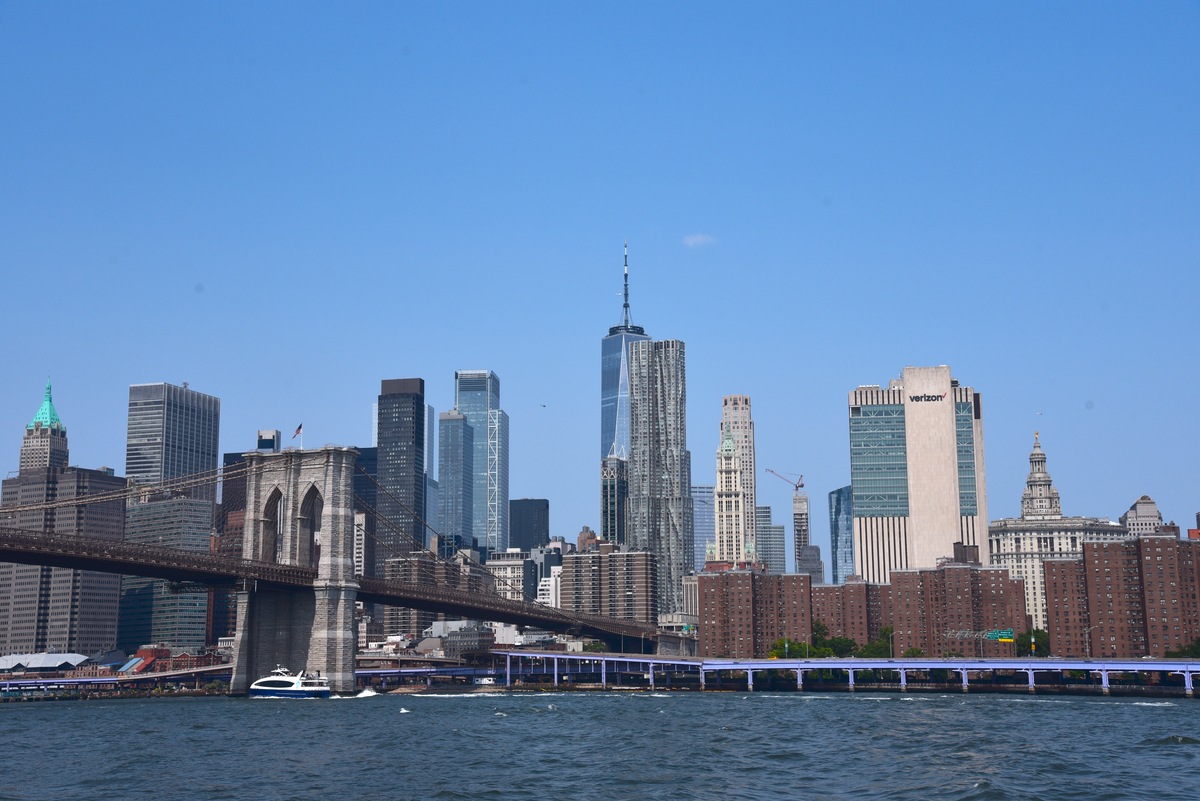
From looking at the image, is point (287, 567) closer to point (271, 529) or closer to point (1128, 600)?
point (271, 529)

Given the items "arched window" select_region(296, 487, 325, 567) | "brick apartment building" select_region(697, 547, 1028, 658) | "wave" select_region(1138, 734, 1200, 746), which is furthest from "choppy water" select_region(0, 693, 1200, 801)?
"brick apartment building" select_region(697, 547, 1028, 658)

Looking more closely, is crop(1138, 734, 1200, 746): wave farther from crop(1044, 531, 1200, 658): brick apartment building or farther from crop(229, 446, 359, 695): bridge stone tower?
crop(1044, 531, 1200, 658): brick apartment building

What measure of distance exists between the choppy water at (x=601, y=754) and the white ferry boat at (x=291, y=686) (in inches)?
213

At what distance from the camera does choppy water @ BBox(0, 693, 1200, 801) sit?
1874 inches

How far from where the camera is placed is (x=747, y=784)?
4881cm

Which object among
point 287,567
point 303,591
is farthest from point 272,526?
point 287,567

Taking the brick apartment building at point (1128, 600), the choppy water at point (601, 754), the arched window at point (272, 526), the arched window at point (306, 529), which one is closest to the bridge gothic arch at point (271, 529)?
the arched window at point (272, 526)

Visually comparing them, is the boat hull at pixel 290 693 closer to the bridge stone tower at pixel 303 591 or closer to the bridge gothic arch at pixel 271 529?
the bridge stone tower at pixel 303 591

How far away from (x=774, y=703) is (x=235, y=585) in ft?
153

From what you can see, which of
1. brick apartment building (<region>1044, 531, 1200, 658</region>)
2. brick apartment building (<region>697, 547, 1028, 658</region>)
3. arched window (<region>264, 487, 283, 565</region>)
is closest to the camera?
arched window (<region>264, 487, 283, 565</region>)

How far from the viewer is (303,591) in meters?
110

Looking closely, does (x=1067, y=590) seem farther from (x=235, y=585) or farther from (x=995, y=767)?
(x=995, y=767)

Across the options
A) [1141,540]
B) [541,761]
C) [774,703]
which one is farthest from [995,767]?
[1141,540]

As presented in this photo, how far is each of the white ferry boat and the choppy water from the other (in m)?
5.41
